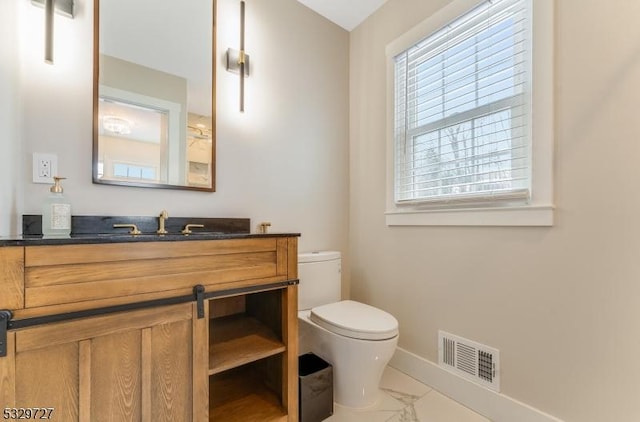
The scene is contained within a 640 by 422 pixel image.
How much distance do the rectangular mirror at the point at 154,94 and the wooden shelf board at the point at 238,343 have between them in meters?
0.75

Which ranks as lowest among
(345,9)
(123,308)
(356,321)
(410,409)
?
(410,409)

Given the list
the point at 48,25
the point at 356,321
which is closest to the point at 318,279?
the point at 356,321

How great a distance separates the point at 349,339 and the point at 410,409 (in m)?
0.54

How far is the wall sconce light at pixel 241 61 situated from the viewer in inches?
68.7

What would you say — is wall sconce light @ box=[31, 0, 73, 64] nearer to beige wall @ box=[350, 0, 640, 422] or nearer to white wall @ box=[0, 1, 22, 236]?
white wall @ box=[0, 1, 22, 236]

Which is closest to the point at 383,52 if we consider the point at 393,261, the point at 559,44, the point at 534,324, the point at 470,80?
the point at 470,80

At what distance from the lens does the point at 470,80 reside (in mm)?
1641

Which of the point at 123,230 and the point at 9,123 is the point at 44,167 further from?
the point at 123,230

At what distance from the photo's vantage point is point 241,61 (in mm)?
1770

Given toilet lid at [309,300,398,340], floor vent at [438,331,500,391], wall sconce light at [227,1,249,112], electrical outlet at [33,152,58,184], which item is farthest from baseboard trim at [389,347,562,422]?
electrical outlet at [33,152,58,184]

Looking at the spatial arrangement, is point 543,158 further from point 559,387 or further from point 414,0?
point 414,0

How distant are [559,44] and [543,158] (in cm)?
50

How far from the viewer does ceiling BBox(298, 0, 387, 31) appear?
2076 mm

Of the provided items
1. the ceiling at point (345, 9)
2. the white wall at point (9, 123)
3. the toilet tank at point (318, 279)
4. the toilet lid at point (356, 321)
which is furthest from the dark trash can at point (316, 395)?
the ceiling at point (345, 9)
